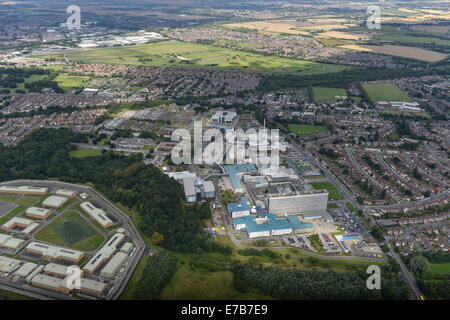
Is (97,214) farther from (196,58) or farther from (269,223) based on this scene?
A: (196,58)

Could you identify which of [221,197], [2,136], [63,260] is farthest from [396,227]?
[2,136]

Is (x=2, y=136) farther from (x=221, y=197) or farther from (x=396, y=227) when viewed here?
(x=396, y=227)

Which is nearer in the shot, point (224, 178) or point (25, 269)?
point (25, 269)

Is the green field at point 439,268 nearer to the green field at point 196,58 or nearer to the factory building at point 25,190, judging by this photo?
the factory building at point 25,190

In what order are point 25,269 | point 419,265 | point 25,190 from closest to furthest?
point 25,269 < point 419,265 < point 25,190

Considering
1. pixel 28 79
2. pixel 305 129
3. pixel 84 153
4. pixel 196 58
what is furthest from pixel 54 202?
pixel 196 58

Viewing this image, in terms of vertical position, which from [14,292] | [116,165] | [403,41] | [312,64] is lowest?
[14,292]
